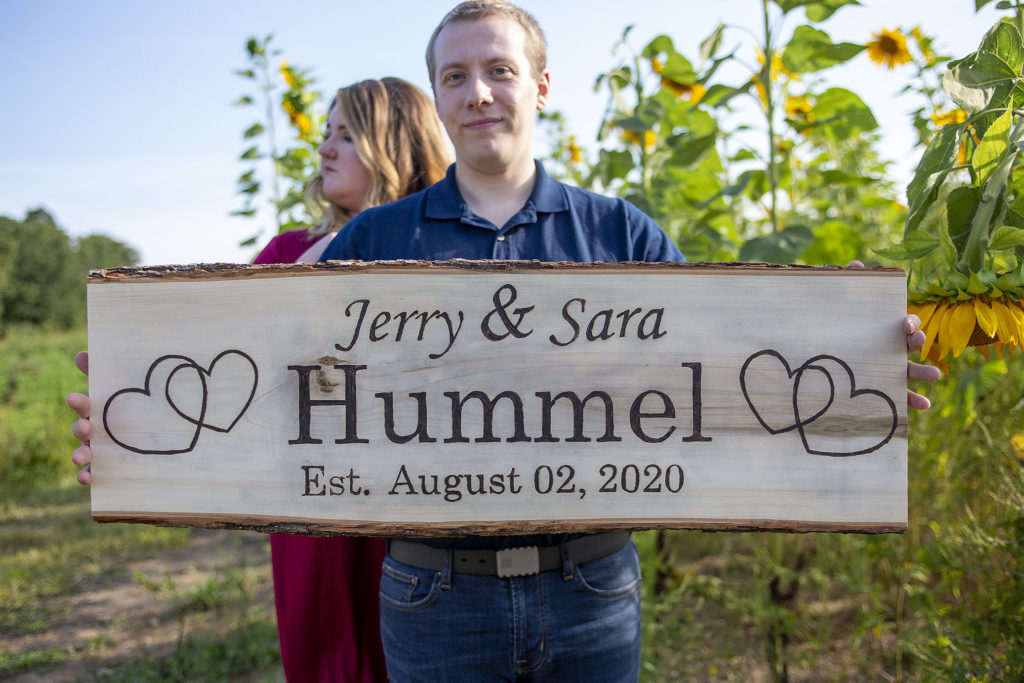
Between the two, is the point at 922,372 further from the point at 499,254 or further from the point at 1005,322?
the point at 499,254

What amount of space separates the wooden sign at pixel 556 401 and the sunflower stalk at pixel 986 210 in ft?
0.35

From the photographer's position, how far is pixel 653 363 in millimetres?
1211

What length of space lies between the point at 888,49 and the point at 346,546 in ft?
9.06

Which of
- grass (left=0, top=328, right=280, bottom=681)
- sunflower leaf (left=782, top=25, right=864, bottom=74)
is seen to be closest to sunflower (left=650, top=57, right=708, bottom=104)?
sunflower leaf (left=782, top=25, right=864, bottom=74)

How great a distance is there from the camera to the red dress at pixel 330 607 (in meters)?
1.90

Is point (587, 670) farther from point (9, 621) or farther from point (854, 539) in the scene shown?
point (9, 621)

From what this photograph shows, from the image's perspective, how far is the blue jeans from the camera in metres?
1.30

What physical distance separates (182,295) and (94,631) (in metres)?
2.53

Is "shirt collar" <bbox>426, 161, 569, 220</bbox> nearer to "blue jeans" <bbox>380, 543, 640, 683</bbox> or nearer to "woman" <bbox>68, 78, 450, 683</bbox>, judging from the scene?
"woman" <bbox>68, 78, 450, 683</bbox>

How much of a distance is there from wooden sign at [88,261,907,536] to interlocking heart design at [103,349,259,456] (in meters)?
0.02

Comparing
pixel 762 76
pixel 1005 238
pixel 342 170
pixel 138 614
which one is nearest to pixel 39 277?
pixel 138 614

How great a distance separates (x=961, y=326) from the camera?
3.84 ft

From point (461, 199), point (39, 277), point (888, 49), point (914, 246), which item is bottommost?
point (914, 246)

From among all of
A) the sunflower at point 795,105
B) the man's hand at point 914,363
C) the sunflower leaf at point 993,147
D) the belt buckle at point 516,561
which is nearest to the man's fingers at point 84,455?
the belt buckle at point 516,561
